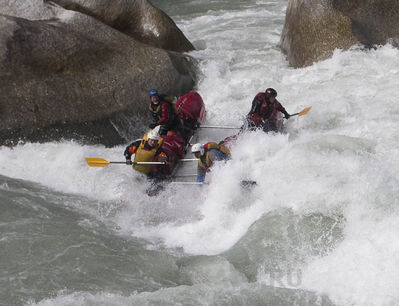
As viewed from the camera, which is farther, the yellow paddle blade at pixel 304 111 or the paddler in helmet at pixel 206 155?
the yellow paddle blade at pixel 304 111

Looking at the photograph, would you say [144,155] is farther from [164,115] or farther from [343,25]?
[343,25]

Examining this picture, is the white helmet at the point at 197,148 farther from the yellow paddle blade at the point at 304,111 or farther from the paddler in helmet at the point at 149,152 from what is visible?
the yellow paddle blade at the point at 304,111

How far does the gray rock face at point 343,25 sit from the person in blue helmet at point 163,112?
367cm

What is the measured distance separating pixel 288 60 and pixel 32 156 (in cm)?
592

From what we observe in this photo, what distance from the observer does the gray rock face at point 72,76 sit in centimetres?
879

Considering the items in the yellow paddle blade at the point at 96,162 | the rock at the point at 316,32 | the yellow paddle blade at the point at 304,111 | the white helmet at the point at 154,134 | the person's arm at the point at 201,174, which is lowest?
the yellow paddle blade at the point at 96,162

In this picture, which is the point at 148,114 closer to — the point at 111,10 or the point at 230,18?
the point at 111,10

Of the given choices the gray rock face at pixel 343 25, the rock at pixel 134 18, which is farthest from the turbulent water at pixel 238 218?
the rock at pixel 134 18

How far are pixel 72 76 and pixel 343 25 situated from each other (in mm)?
5396

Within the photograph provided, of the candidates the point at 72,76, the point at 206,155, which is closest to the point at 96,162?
the point at 206,155

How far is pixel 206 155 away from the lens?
24.6 ft

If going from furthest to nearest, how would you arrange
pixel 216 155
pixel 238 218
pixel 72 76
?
pixel 72 76 < pixel 216 155 < pixel 238 218

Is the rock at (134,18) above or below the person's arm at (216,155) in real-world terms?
above

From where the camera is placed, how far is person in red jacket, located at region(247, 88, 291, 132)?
28.1ft
